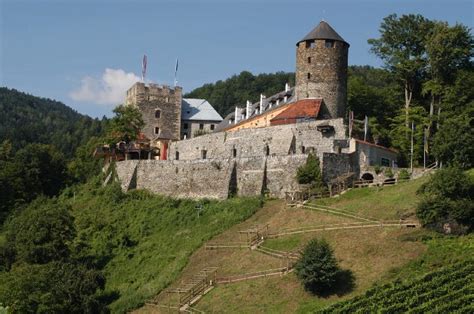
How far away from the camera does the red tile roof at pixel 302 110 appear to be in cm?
5506

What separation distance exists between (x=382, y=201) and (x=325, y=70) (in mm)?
16790

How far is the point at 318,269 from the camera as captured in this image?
114 ft

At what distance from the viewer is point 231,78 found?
133 m

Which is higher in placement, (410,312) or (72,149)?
(72,149)

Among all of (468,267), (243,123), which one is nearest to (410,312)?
(468,267)

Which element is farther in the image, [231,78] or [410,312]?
[231,78]

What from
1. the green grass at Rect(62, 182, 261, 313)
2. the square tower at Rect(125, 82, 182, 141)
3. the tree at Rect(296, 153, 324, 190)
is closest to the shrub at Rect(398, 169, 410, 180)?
the tree at Rect(296, 153, 324, 190)

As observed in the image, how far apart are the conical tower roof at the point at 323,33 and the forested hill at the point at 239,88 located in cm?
5426

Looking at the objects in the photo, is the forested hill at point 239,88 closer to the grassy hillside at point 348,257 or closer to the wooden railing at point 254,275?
the grassy hillside at point 348,257

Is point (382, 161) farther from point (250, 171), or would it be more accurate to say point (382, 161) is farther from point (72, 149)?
point (72, 149)

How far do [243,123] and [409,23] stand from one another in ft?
53.7

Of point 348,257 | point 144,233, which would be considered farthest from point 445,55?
point 144,233

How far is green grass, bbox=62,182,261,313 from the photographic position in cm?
4369

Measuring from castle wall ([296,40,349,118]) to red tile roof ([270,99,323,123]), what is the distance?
Result: 0.86m
